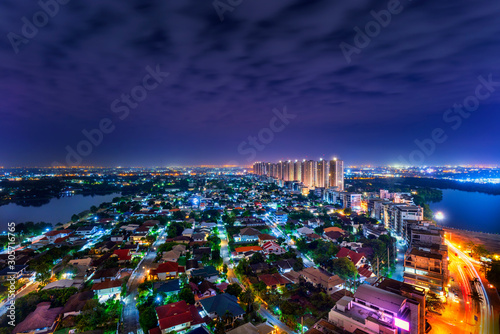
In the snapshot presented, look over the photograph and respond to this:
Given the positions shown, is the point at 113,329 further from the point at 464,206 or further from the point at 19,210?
the point at 464,206

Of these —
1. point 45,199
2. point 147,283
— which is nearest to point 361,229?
point 147,283

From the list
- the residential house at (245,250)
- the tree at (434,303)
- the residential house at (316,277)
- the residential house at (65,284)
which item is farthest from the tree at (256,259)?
the residential house at (65,284)

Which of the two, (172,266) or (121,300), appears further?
(172,266)

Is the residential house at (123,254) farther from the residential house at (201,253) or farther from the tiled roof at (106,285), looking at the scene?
the residential house at (201,253)

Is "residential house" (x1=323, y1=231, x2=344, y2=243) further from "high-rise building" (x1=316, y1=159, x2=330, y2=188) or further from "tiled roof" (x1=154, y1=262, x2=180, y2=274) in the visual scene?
"high-rise building" (x1=316, y1=159, x2=330, y2=188)

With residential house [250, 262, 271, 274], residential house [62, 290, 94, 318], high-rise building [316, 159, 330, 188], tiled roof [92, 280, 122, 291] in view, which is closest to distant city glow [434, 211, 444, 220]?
high-rise building [316, 159, 330, 188]

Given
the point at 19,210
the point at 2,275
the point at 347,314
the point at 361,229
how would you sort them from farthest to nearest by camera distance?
the point at 19,210, the point at 361,229, the point at 2,275, the point at 347,314

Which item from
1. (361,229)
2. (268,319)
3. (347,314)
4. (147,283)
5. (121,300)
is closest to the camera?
(347,314)
